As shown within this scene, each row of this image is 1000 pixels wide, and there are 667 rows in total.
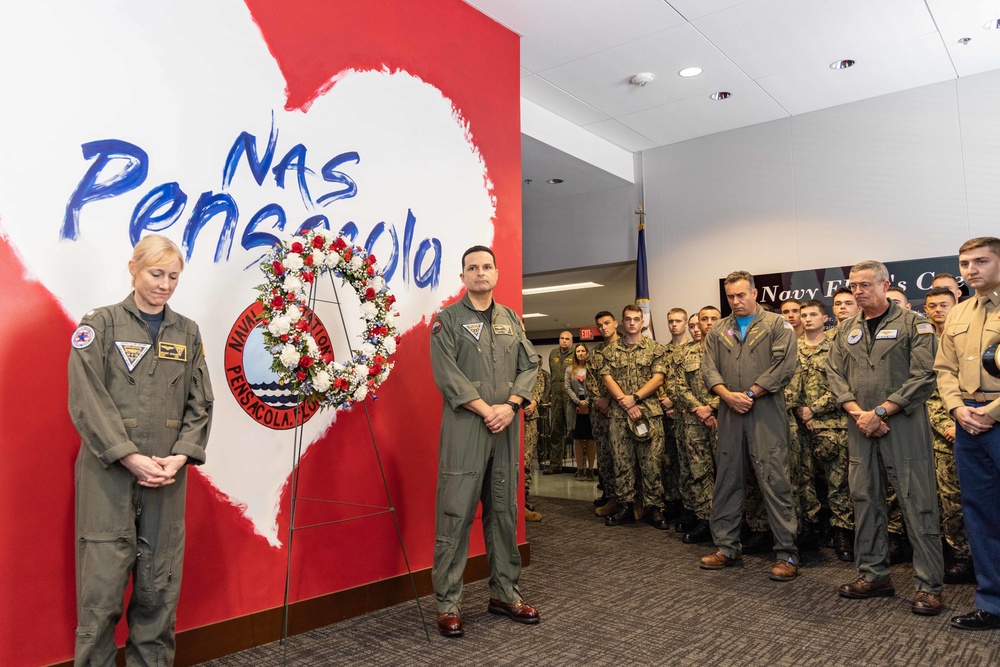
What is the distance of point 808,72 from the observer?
5.38 metres

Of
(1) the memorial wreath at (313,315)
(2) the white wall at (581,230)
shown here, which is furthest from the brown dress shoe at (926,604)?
(2) the white wall at (581,230)

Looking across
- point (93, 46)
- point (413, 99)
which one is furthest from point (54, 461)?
point (413, 99)

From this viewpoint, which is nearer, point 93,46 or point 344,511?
point 93,46

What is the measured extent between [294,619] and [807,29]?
4811 mm

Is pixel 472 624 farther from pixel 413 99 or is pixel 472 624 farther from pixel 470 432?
pixel 413 99

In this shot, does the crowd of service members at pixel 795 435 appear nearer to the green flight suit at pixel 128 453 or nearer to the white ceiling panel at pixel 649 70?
the white ceiling panel at pixel 649 70

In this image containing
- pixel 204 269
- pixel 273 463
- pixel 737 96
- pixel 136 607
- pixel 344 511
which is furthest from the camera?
pixel 737 96

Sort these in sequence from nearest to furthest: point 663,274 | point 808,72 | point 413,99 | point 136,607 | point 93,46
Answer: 1. point 136,607
2. point 93,46
3. point 413,99
4. point 808,72
5. point 663,274

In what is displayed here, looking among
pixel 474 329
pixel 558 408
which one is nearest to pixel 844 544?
pixel 474 329

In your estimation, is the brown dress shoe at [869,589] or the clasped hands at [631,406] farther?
the clasped hands at [631,406]

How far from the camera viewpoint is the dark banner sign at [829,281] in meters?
5.48

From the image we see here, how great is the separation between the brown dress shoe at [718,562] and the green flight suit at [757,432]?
0.14ft

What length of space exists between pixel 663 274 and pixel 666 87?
1.94 m

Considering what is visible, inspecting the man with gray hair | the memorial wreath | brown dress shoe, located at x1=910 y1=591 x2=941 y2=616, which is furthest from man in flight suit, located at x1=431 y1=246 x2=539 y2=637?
brown dress shoe, located at x1=910 y1=591 x2=941 y2=616
